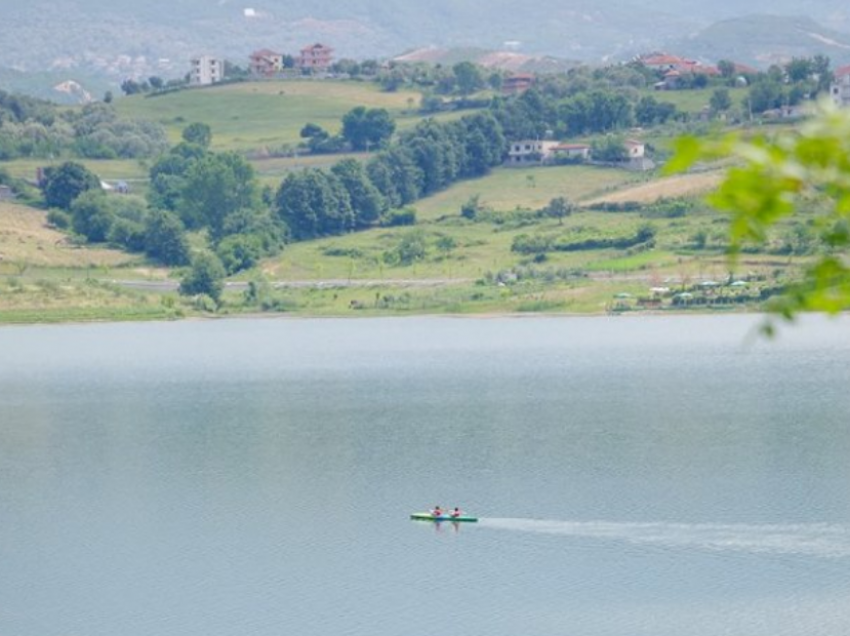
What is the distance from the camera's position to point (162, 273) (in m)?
130

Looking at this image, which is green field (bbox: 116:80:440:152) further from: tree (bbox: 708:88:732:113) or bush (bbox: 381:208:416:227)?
bush (bbox: 381:208:416:227)

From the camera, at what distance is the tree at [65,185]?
470 ft

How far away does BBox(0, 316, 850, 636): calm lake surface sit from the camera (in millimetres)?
43469

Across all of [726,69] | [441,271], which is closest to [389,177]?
[441,271]

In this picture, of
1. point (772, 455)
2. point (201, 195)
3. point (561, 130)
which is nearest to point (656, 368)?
point (772, 455)

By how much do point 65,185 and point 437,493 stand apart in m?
89.4

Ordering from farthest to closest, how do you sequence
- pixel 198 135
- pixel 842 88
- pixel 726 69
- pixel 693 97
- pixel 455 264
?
pixel 726 69 < pixel 198 135 < pixel 842 88 < pixel 693 97 < pixel 455 264

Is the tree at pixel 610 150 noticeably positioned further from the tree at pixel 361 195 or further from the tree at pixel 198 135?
the tree at pixel 198 135

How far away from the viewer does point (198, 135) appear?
174m

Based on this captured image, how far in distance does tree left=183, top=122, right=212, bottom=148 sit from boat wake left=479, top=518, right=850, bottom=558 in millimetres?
124171

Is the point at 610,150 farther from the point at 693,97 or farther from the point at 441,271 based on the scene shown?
the point at 441,271

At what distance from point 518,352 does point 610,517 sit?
170 ft

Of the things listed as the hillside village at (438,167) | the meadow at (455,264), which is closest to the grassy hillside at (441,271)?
the meadow at (455,264)

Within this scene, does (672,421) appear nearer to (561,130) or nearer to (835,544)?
(835,544)
